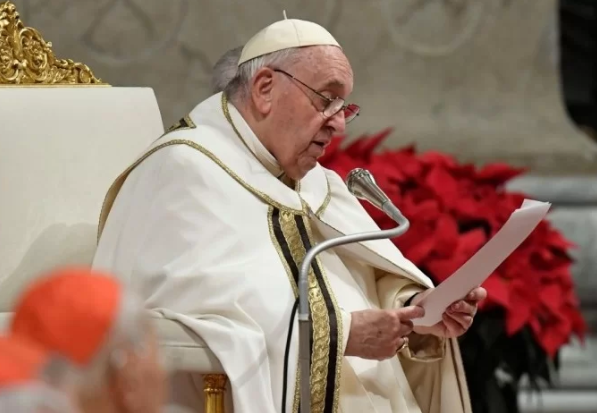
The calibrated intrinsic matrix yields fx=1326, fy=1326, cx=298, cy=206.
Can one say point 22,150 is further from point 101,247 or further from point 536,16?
point 536,16

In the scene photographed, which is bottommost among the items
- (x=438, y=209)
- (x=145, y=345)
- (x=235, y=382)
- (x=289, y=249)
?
Result: (x=145, y=345)

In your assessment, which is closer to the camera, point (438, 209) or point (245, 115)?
point (245, 115)

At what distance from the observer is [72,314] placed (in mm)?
1215

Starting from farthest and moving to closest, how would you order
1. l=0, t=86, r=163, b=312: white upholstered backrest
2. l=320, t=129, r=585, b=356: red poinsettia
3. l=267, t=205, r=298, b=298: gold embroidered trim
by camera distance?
l=320, t=129, r=585, b=356: red poinsettia
l=0, t=86, r=163, b=312: white upholstered backrest
l=267, t=205, r=298, b=298: gold embroidered trim

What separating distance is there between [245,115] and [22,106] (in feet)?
2.00

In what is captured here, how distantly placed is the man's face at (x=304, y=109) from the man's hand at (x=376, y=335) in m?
0.45

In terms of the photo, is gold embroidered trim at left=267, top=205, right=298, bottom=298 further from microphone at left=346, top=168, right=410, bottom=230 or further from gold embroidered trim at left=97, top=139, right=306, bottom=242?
microphone at left=346, top=168, right=410, bottom=230

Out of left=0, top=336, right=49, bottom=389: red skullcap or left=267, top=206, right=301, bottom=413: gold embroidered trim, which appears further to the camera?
left=267, top=206, right=301, bottom=413: gold embroidered trim

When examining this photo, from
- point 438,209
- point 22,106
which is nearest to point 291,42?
point 22,106

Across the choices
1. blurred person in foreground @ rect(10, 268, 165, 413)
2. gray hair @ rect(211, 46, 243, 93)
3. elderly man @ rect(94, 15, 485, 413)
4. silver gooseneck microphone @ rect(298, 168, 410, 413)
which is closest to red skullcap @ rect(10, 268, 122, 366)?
blurred person in foreground @ rect(10, 268, 165, 413)

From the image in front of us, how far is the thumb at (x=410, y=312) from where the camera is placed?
2.90 metres

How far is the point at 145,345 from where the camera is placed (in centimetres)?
128

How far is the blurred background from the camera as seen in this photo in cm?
513

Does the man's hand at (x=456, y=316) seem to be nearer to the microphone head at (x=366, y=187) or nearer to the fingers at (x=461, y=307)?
the fingers at (x=461, y=307)
